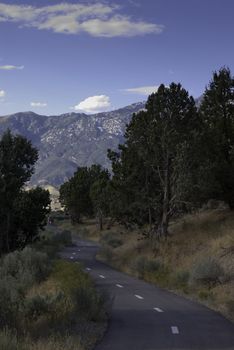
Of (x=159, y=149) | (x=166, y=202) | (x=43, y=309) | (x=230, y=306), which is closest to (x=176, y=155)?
(x=159, y=149)

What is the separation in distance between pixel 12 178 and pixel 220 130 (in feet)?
51.5

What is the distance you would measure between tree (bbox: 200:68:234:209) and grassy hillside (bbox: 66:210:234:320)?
2.98 meters

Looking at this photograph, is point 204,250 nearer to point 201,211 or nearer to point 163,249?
point 163,249

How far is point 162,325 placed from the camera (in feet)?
55.8

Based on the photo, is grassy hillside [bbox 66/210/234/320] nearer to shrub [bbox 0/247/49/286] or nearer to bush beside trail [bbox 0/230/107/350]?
A: bush beside trail [bbox 0/230/107/350]

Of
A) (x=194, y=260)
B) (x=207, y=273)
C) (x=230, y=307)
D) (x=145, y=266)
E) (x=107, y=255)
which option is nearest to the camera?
(x=230, y=307)

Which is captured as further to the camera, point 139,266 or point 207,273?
point 139,266

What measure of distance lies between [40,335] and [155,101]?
96.4 ft

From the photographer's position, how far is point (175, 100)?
133 ft

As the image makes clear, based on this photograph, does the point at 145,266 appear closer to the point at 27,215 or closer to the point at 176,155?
the point at 176,155

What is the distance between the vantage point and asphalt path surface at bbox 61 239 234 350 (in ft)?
45.6

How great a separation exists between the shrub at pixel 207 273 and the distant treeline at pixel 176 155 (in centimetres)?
1092

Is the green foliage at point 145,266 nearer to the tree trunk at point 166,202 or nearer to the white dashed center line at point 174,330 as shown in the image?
the tree trunk at point 166,202

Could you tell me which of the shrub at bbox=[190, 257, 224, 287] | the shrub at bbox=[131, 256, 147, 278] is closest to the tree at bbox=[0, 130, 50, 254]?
the shrub at bbox=[131, 256, 147, 278]
